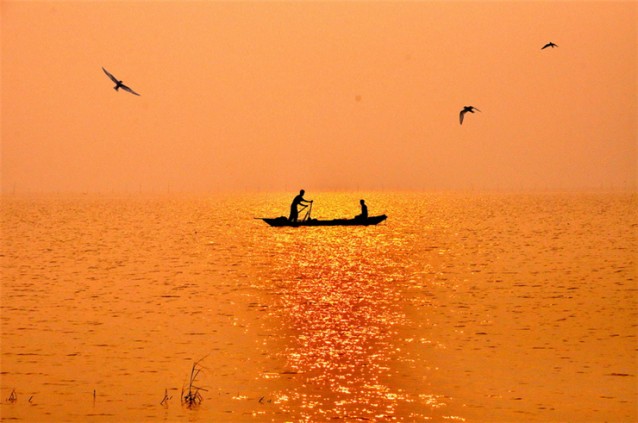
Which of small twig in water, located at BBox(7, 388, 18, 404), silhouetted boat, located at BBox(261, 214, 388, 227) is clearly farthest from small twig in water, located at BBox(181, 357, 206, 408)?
silhouetted boat, located at BBox(261, 214, 388, 227)

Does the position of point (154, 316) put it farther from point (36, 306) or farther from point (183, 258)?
point (183, 258)

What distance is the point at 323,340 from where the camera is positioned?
22.9 meters

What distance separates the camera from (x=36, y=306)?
29641mm

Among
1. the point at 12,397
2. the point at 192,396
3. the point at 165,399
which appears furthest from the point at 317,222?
the point at 12,397

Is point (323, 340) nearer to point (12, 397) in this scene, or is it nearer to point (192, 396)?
point (192, 396)

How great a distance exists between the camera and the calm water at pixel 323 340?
55.5 feet

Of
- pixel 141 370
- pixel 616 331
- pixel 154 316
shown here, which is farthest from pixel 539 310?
pixel 141 370

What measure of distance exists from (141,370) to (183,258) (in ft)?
107

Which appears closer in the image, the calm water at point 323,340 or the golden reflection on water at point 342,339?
the golden reflection on water at point 342,339

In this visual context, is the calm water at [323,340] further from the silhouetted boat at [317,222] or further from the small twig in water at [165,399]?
the silhouetted boat at [317,222]

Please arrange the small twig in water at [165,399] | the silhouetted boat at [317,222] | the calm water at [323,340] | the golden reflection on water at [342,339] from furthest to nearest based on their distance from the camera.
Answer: the silhouetted boat at [317,222]
the small twig in water at [165,399]
the calm water at [323,340]
the golden reflection on water at [342,339]

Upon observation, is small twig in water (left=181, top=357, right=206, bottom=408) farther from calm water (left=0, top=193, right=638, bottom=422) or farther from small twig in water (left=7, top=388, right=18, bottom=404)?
small twig in water (left=7, top=388, right=18, bottom=404)

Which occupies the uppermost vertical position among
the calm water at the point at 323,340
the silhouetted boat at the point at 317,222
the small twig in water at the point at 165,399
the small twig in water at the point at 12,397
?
the silhouetted boat at the point at 317,222

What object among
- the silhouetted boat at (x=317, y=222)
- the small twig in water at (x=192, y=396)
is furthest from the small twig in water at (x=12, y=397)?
the silhouetted boat at (x=317, y=222)
